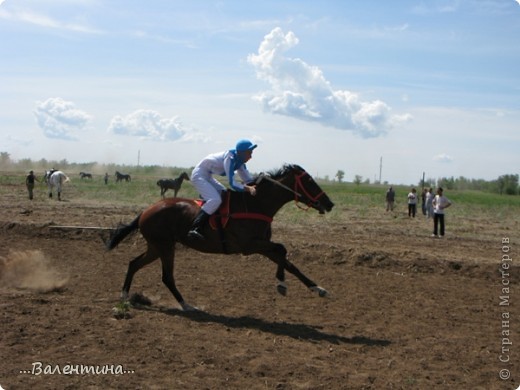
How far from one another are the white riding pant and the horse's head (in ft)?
2.96

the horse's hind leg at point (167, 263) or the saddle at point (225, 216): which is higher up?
the saddle at point (225, 216)

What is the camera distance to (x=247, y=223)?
30.0 ft

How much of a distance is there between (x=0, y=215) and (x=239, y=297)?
15473mm

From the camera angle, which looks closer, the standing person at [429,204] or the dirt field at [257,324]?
the dirt field at [257,324]

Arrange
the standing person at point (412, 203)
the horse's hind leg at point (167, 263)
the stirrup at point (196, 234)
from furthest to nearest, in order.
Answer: the standing person at point (412, 203), the horse's hind leg at point (167, 263), the stirrup at point (196, 234)

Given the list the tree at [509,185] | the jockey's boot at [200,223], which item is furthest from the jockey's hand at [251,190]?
the tree at [509,185]

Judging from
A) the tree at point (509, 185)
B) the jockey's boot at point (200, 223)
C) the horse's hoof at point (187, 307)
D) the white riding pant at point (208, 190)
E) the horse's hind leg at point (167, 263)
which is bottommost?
the horse's hoof at point (187, 307)

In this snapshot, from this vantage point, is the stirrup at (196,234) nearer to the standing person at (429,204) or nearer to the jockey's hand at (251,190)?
the jockey's hand at (251,190)

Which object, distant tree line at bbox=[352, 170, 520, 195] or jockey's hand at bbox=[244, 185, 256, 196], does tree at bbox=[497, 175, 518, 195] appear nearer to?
distant tree line at bbox=[352, 170, 520, 195]

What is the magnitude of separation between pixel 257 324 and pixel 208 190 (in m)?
2.32

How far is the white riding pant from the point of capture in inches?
367

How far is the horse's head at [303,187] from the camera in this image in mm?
9180

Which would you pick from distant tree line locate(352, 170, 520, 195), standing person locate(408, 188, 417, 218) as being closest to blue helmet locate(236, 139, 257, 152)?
standing person locate(408, 188, 417, 218)

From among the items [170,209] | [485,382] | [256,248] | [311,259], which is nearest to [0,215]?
[311,259]
